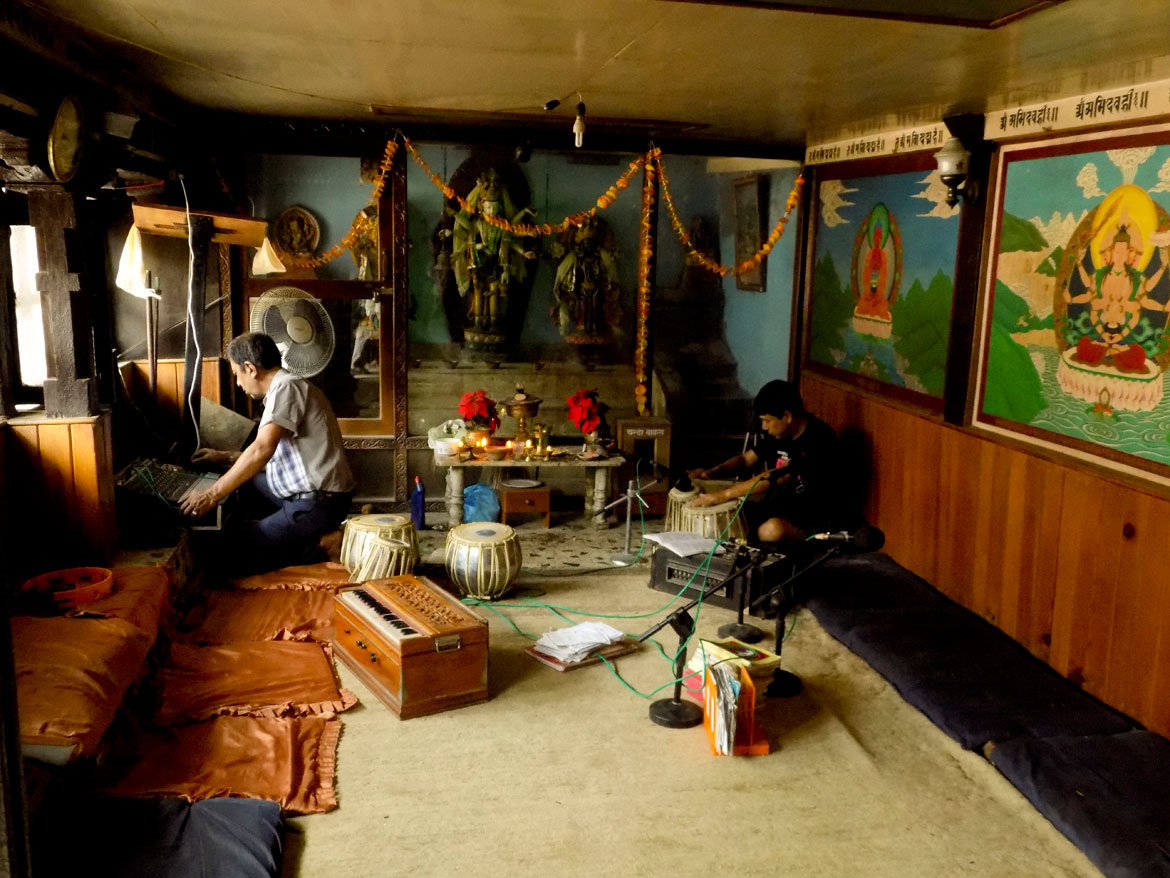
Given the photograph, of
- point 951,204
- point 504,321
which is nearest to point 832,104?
point 951,204

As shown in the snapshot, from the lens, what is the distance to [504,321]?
837 cm

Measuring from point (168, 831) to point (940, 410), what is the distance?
15.6ft

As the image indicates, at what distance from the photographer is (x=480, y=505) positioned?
6.98m

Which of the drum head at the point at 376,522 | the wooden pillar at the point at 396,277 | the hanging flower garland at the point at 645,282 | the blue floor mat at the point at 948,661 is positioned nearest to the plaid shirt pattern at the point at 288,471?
the drum head at the point at 376,522

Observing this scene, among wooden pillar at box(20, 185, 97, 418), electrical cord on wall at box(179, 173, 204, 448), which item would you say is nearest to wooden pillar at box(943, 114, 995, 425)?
electrical cord on wall at box(179, 173, 204, 448)

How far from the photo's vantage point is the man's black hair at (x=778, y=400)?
6.28 meters

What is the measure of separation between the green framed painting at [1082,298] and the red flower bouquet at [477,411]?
3277 mm

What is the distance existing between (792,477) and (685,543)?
1.15 meters

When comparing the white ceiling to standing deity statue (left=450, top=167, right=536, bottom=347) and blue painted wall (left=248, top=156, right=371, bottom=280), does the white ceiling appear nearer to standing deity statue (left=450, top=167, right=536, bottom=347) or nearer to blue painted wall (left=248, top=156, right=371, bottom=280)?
blue painted wall (left=248, top=156, right=371, bottom=280)

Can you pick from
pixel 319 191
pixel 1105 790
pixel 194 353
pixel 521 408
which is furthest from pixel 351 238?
pixel 1105 790

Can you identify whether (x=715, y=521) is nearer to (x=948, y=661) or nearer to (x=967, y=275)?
(x=948, y=661)

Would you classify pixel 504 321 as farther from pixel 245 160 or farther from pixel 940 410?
pixel 940 410

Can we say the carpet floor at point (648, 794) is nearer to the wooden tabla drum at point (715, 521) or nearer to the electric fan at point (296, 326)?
the wooden tabla drum at point (715, 521)

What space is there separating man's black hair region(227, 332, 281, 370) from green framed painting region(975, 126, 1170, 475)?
4.21 metres
